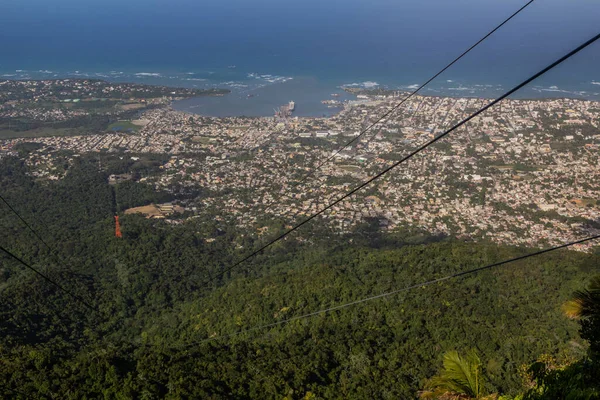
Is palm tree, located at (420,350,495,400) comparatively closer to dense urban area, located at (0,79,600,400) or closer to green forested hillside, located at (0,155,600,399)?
dense urban area, located at (0,79,600,400)

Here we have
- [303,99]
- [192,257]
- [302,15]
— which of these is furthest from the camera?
[302,15]

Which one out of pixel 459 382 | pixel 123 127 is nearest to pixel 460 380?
pixel 459 382

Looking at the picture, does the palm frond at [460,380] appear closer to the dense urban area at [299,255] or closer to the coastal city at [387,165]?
the dense urban area at [299,255]

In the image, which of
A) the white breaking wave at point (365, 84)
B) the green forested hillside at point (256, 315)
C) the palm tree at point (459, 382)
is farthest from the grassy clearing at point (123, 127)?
the palm tree at point (459, 382)

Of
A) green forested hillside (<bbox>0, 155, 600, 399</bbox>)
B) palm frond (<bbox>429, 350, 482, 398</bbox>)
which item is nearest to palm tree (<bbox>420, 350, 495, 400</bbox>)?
palm frond (<bbox>429, 350, 482, 398</bbox>)

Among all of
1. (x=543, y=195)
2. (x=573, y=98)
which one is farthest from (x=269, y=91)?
(x=543, y=195)

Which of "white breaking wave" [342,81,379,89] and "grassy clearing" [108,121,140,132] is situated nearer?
"grassy clearing" [108,121,140,132]

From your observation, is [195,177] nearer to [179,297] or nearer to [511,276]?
[179,297]

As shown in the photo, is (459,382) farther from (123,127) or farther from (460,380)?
(123,127)
